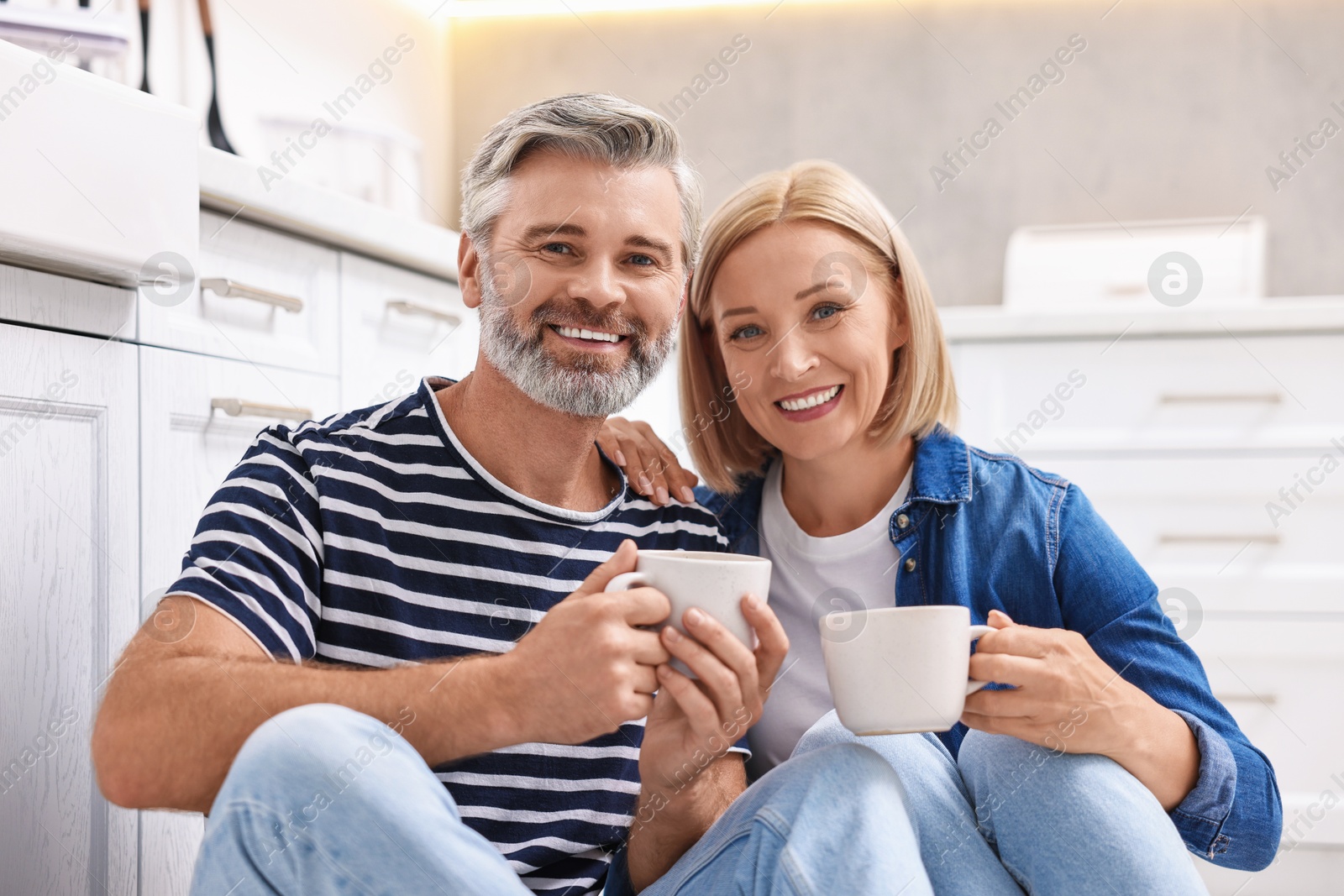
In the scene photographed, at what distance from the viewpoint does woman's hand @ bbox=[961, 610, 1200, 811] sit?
77 cm

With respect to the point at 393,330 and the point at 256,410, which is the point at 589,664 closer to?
the point at 256,410

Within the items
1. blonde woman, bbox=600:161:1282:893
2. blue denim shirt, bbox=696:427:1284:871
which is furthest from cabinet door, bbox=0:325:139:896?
blue denim shirt, bbox=696:427:1284:871

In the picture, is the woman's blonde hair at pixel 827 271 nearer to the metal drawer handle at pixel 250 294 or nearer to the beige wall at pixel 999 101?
the metal drawer handle at pixel 250 294

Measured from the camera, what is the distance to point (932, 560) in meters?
1.02

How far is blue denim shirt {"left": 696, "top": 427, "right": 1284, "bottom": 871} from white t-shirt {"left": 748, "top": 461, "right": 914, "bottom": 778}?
28 mm

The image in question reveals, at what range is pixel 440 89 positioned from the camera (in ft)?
8.54

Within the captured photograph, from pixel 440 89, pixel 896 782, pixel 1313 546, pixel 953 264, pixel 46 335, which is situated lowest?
pixel 896 782

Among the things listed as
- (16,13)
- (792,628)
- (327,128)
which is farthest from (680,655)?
(327,128)

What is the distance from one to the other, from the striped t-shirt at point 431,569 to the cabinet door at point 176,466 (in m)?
0.22

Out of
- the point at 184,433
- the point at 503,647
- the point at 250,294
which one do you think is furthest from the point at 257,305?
the point at 503,647

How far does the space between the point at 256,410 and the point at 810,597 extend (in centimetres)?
64

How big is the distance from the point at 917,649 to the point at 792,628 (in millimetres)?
327

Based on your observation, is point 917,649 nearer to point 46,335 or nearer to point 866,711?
point 866,711

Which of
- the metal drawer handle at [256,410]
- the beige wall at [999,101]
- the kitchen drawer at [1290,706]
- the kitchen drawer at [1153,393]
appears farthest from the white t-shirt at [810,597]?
the beige wall at [999,101]
